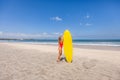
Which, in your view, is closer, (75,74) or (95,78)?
(95,78)

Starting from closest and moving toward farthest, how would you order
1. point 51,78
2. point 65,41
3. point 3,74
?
point 51,78 → point 3,74 → point 65,41

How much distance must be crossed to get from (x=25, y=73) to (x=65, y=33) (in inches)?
138

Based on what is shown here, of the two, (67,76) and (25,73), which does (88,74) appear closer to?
(67,76)

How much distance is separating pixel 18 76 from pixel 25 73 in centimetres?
40

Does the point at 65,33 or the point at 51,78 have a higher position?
the point at 65,33

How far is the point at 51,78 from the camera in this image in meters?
4.76

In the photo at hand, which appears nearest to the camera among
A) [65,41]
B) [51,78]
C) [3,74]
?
[51,78]

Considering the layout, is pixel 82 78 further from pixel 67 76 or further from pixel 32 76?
pixel 32 76

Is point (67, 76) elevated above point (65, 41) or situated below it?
below

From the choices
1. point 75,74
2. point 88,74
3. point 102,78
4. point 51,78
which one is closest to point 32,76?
point 51,78

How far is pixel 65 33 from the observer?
8023mm

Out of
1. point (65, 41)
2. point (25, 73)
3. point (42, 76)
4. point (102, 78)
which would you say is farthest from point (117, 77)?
point (65, 41)

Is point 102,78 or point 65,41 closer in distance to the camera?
point 102,78

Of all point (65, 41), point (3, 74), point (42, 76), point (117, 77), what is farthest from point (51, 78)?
point (65, 41)
